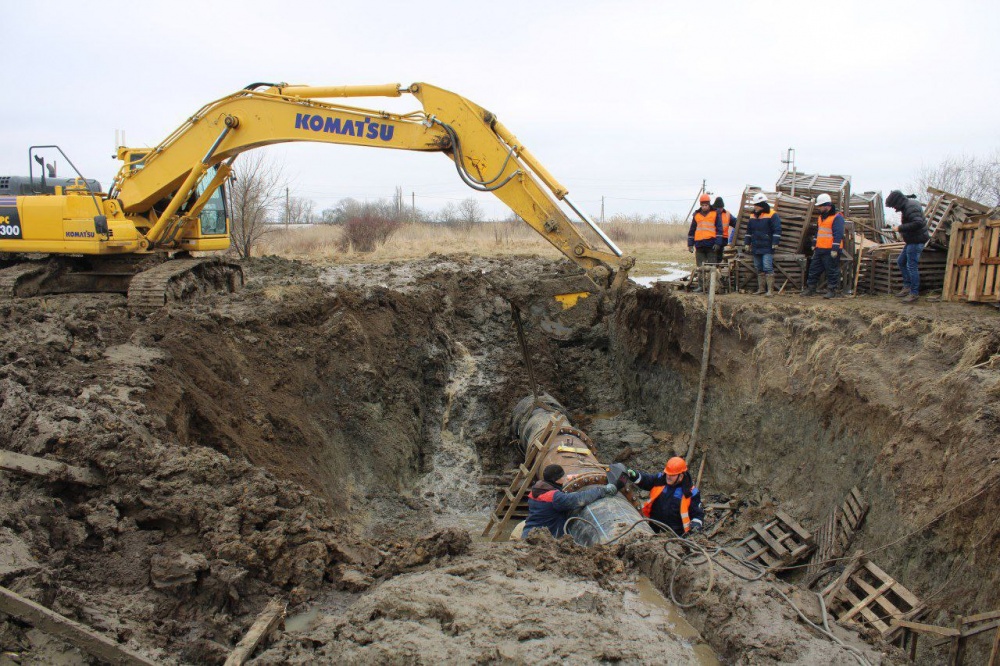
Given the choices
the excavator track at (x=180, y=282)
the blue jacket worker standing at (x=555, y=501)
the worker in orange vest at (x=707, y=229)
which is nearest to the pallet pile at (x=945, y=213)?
the worker in orange vest at (x=707, y=229)

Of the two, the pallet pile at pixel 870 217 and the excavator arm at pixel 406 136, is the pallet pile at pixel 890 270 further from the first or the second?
the excavator arm at pixel 406 136

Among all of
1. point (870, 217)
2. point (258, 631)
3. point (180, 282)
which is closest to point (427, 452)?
point (180, 282)

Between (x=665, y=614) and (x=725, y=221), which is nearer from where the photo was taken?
(x=665, y=614)

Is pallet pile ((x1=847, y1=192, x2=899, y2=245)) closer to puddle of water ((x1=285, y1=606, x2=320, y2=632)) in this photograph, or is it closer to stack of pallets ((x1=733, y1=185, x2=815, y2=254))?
stack of pallets ((x1=733, y1=185, x2=815, y2=254))

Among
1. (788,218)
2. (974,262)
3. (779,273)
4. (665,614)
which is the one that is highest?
(788,218)

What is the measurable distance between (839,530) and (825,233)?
17.0ft

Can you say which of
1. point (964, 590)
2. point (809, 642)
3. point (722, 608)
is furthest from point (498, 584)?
point (964, 590)

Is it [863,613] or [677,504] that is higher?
[677,504]

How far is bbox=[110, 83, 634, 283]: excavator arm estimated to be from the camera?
8.73 metres

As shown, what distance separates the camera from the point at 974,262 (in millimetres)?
8891

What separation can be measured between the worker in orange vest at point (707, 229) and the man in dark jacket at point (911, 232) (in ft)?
9.60

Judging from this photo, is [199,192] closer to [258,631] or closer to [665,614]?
[258,631]

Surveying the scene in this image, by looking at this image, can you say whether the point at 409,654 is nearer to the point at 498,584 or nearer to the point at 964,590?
the point at 498,584

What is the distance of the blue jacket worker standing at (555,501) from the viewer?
266 inches
